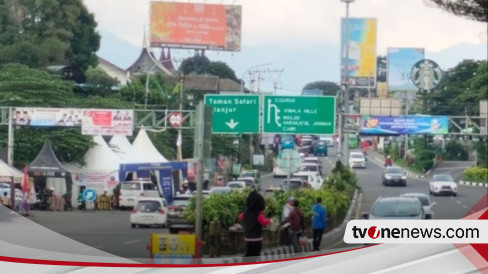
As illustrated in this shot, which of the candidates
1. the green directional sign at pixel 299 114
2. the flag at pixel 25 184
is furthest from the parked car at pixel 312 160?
the flag at pixel 25 184

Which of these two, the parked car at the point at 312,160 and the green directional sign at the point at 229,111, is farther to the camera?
the parked car at the point at 312,160

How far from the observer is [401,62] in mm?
2750

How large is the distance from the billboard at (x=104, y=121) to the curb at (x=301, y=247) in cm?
49

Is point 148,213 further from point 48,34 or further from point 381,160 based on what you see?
point 381,160

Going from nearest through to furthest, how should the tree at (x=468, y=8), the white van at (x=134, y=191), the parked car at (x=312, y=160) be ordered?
the tree at (x=468, y=8), the white van at (x=134, y=191), the parked car at (x=312, y=160)

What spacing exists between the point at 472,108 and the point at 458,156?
0.65 feet

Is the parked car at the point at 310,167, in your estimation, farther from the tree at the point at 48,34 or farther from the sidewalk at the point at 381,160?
the tree at the point at 48,34

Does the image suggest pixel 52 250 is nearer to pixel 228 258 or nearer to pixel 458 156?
pixel 228 258

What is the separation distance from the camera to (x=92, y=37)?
2830 mm

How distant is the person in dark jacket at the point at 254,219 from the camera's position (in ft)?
9.91

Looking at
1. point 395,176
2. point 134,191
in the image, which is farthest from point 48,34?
point 395,176

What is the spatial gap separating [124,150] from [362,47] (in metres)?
0.78

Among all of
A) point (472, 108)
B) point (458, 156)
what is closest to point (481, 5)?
point (472, 108)

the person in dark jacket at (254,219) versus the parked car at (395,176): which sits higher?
the parked car at (395,176)
